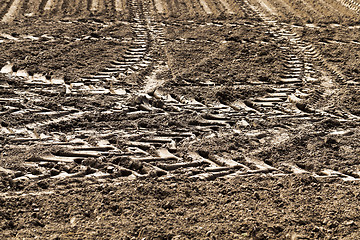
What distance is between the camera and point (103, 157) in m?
4.68

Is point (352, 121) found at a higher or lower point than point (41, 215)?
higher

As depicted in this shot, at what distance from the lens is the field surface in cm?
377

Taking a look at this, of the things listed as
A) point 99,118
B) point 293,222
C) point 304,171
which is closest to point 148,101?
point 99,118

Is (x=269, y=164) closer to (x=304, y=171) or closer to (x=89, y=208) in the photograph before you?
(x=304, y=171)

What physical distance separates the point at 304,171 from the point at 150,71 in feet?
11.8

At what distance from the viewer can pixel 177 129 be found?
5434mm

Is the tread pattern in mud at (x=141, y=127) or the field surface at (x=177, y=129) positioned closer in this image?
the field surface at (x=177, y=129)

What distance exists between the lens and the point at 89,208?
12.6 ft

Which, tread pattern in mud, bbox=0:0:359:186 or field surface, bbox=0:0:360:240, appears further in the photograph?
tread pattern in mud, bbox=0:0:359:186

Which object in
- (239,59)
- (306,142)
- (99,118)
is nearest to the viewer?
(306,142)

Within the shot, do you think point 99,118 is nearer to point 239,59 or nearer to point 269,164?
point 269,164

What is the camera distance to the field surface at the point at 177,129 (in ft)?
12.4

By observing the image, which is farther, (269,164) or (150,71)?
(150,71)

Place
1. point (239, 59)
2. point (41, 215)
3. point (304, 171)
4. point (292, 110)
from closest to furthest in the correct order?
point (41, 215)
point (304, 171)
point (292, 110)
point (239, 59)
